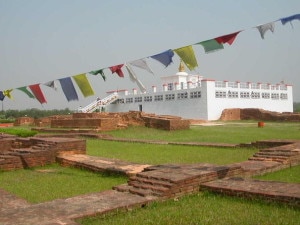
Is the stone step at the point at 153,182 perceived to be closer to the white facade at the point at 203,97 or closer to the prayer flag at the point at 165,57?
the prayer flag at the point at 165,57

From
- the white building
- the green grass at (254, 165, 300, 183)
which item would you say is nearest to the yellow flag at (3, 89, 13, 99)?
the green grass at (254, 165, 300, 183)

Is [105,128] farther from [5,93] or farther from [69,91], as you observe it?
[69,91]

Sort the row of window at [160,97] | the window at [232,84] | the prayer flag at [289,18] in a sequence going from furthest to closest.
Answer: the window at [232,84], the row of window at [160,97], the prayer flag at [289,18]

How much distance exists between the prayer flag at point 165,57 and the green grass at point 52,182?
101 inches

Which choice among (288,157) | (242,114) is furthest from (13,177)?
(242,114)

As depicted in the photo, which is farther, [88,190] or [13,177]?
[13,177]

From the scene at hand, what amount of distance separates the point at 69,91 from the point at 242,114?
71.2 feet

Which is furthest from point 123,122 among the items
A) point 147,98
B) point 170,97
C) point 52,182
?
point 147,98

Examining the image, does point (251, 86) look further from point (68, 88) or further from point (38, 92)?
point (68, 88)

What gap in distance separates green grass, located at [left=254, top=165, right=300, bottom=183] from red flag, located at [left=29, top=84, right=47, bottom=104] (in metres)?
6.32

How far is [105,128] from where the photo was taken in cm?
1742

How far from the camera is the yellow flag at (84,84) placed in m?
8.57

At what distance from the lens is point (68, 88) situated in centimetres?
880

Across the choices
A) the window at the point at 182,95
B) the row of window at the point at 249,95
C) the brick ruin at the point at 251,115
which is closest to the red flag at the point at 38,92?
the brick ruin at the point at 251,115
